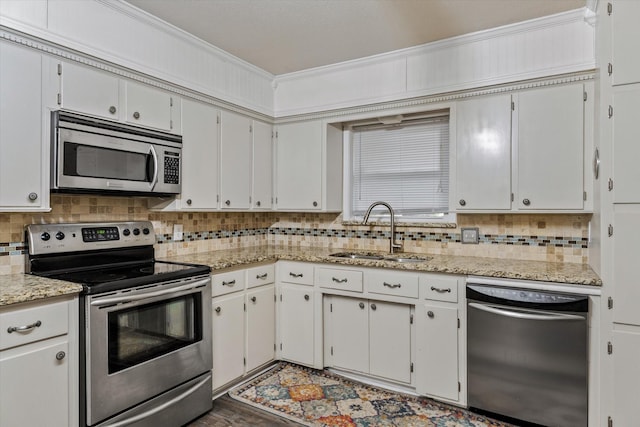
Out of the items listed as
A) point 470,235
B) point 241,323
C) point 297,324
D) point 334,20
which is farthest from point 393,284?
point 334,20

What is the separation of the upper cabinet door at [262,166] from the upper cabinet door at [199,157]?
0.45m

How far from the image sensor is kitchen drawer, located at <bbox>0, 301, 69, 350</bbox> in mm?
1604

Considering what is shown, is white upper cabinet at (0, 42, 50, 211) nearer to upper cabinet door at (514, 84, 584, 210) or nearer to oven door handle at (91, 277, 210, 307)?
oven door handle at (91, 277, 210, 307)

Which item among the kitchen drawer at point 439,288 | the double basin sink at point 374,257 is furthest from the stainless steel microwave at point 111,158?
the kitchen drawer at point 439,288

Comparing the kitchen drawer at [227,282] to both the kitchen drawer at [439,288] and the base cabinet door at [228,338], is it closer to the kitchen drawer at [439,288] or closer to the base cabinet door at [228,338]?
the base cabinet door at [228,338]

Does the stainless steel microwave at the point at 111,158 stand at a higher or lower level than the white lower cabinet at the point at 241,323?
higher

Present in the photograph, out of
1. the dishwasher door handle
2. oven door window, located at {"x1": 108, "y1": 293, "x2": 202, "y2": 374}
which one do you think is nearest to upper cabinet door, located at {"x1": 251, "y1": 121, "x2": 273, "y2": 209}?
oven door window, located at {"x1": 108, "y1": 293, "x2": 202, "y2": 374}

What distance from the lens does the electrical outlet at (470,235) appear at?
299 cm

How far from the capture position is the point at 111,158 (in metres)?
2.29

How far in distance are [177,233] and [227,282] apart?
65 centimetres

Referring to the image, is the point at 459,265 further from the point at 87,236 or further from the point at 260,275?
the point at 87,236

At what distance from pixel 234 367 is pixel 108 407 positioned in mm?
956

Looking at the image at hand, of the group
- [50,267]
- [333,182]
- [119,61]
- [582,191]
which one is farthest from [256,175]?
[582,191]

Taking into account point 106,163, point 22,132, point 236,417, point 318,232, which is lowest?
point 236,417
